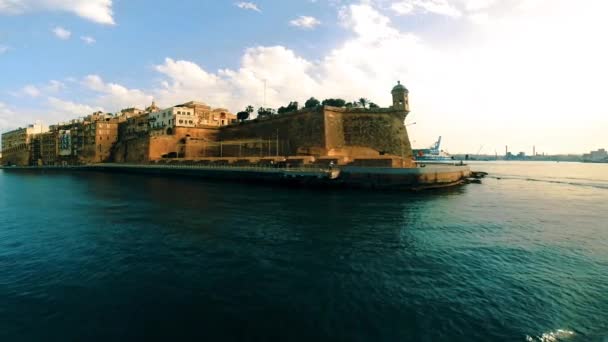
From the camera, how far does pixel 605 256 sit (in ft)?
36.3

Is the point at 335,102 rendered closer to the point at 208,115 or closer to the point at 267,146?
the point at 267,146

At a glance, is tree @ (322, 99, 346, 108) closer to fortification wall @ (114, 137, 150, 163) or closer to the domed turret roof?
the domed turret roof

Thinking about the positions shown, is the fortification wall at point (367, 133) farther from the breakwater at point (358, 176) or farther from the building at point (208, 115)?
the building at point (208, 115)

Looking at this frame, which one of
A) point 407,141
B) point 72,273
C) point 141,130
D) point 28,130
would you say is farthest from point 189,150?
point 28,130

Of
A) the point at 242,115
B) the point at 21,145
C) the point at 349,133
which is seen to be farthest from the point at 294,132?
the point at 21,145

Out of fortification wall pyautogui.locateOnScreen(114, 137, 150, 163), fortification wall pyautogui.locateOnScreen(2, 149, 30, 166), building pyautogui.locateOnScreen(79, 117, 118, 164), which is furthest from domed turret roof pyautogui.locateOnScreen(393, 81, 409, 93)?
fortification wall pyautogui.locateOnScreen(2, 149, 30, 166)

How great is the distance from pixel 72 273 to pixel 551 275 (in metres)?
14.8

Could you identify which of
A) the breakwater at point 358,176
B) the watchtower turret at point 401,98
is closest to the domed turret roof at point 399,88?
the watchtower turret at point 401,98

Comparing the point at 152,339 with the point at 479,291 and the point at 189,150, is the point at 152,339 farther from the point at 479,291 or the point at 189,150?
the point at 189,150

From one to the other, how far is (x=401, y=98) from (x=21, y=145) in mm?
114291

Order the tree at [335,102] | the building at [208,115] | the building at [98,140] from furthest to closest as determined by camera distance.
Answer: the building at [98,140], the tree at [335,102], the building at [208,115]

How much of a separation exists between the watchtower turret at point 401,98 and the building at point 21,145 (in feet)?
352

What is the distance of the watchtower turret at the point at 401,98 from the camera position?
4608 cm

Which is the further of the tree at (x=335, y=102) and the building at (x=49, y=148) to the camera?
the building at (x=49, y=148)
